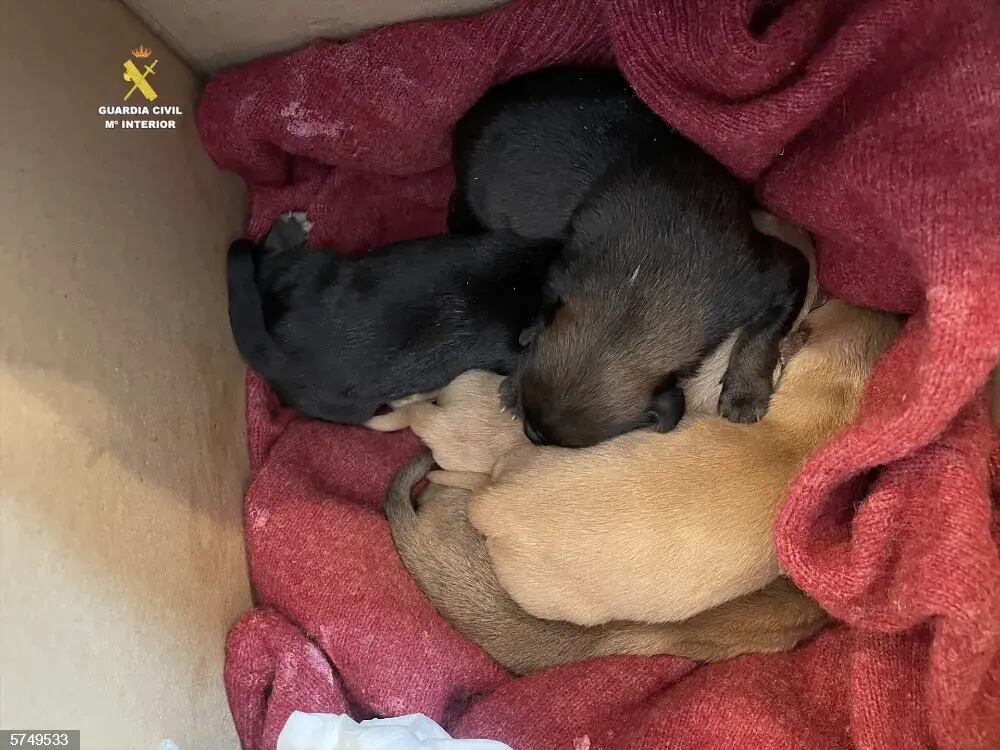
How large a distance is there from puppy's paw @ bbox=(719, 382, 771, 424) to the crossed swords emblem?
143 centimetres

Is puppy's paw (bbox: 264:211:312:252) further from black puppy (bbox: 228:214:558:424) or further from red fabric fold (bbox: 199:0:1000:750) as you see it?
black puppy (bbox: 228:214:558:424)

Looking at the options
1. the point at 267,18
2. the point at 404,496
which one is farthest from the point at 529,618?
the point at 267,18

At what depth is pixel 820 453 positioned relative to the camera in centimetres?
149

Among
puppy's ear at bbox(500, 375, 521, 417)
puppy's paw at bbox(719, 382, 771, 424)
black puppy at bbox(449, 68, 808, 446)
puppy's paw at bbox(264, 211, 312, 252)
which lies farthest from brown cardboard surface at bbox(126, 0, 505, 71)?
puppy's paw at bbox(719, 382, 771, 424)

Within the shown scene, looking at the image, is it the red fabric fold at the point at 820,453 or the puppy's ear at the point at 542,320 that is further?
the puppy's ear at the point at 542,320

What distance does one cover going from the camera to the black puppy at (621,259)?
65.6 inches

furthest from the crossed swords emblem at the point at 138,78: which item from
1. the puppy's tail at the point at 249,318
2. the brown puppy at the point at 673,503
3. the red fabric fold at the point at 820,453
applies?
the brown puppy at the point at 673,503

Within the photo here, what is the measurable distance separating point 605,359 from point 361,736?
90 cm

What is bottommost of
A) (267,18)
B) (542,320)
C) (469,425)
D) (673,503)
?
(469,425)

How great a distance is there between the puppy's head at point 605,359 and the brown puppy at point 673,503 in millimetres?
94

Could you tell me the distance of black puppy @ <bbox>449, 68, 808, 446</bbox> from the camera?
167cm

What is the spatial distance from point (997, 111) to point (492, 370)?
1.14 meters

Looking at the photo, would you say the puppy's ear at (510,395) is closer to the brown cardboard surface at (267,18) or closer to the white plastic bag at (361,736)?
the white plastic bag at (361,736)

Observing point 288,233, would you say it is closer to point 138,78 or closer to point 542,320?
point 138,78
